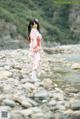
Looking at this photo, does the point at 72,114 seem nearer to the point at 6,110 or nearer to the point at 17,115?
the point at 17,115

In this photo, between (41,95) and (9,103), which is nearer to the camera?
(9,103)

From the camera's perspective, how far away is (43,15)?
133m

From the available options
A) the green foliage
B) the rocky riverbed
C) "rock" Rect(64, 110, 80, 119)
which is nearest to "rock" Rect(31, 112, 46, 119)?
the rocky riverbed

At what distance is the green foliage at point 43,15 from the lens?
10524 cm

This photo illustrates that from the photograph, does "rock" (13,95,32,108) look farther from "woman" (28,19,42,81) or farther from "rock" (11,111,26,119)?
"woman" (28,19,42,81)

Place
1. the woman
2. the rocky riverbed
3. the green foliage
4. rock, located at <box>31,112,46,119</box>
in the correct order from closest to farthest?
rock, located at <box>31,112,46,119</box> → the rocky riverbed → the woman → the green foliage

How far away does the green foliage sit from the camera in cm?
10524

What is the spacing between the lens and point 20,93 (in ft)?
39.6

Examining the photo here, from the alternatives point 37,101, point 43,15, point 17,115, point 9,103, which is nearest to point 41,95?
point 37,101

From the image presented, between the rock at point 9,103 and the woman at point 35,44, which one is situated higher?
the rock at point 9,103

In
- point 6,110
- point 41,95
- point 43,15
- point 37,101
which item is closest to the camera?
point 6,110

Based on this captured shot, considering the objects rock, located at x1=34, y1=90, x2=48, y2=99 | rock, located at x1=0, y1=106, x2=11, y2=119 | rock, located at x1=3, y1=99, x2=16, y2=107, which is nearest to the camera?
rock, located at x1=0, y1=106, x2=11, y2=119

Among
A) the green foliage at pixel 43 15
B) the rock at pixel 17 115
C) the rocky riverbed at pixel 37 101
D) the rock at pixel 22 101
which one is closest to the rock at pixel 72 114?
the rocky riverbed at pixel 37 101

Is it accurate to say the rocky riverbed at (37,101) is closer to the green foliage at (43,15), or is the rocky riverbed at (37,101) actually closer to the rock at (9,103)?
the rock at (9,103)
